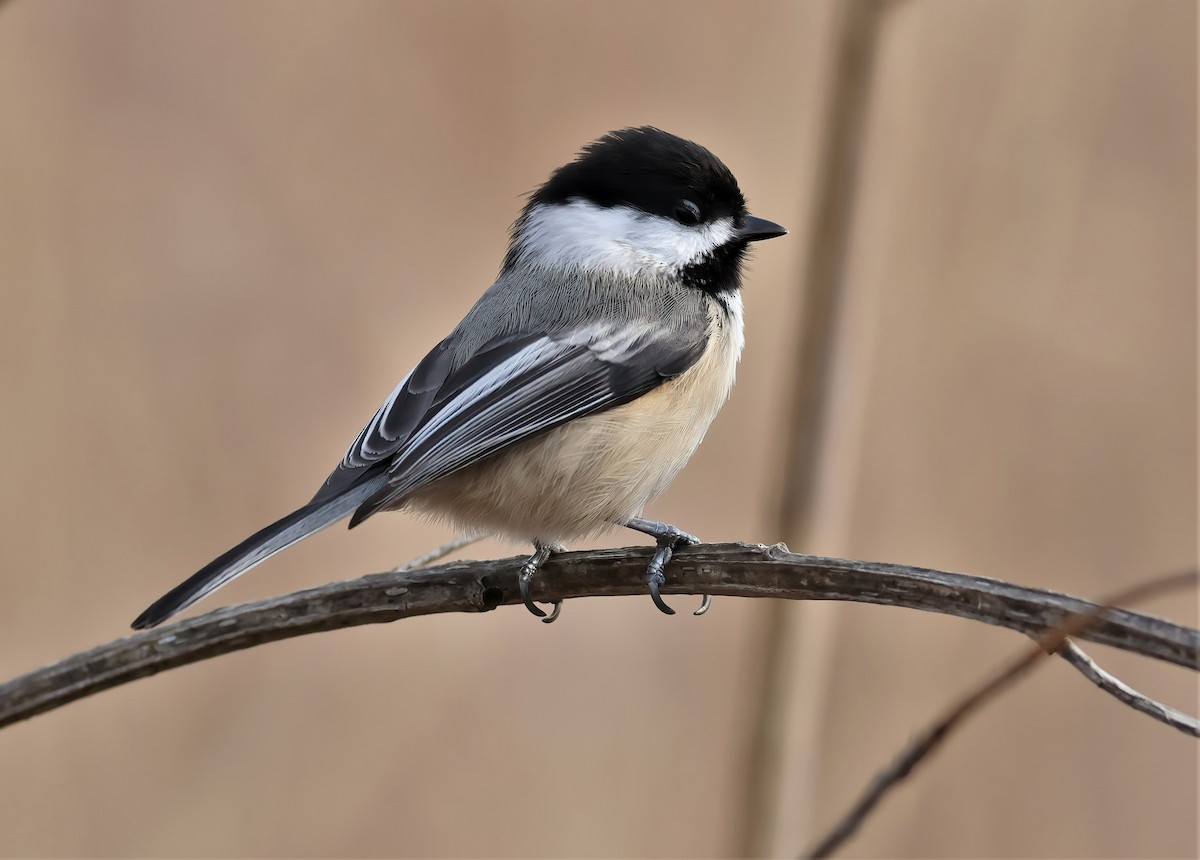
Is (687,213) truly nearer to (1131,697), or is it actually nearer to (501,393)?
(501,393)

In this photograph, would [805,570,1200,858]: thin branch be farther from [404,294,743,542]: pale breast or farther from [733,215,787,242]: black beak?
[733,215,787,242]: black beak

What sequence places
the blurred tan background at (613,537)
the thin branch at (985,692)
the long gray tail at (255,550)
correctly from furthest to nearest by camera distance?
1. the blurred tan background at (613,537)
2. the long gray tail at (255,550)
3. the thin branch at (985,692)

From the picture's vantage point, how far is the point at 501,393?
2342 mm

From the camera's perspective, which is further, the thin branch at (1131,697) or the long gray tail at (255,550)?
the long gray tail at (255,550)

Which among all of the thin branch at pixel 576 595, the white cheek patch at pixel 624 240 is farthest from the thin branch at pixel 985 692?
the white cheek patch at pixel 624 240

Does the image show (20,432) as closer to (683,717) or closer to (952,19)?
(683,717)

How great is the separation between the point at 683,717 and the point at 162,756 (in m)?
1.50

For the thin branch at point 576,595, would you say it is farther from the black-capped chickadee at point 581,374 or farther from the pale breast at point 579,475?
the pale breast at point 579,475

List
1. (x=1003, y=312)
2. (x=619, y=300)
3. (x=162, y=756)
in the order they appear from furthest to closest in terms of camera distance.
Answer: (x=1003, y=312)
(x=162, y=756)
(x=619, y=300)

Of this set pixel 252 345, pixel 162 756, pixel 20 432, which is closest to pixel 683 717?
pixel 162 756

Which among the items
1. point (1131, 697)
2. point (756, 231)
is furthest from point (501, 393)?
point (1131, 697)

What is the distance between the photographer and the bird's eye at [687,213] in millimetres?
2719

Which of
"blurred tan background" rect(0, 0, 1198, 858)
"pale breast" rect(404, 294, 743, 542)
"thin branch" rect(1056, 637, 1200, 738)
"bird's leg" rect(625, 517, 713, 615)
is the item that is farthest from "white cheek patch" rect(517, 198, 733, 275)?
"thin branch" rect(1056, 637, 1200, 738)

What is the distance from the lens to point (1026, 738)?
320cm
